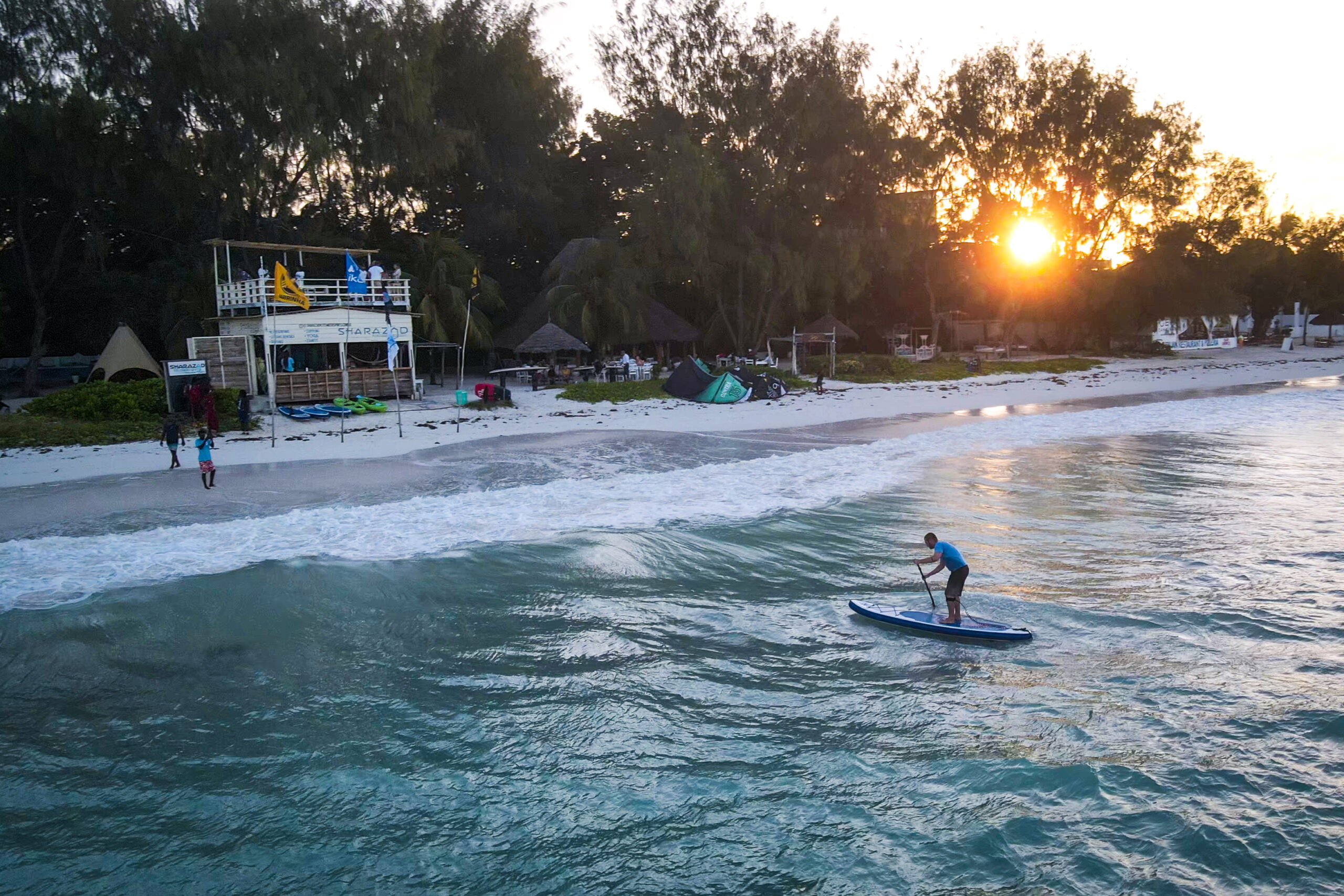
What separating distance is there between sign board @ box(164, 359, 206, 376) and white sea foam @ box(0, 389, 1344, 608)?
1013cm

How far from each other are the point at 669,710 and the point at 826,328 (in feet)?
130

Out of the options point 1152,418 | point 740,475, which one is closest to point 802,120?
point 1152,418

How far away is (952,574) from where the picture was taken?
10.2m

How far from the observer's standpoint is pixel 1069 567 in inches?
482

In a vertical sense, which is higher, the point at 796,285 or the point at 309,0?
the point at 309,0

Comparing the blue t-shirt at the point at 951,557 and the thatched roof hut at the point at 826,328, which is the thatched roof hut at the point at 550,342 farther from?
the blue t-shirt at the point at 951,557

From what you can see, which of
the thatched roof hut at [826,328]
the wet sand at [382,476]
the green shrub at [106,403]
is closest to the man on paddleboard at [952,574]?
the wet sand at [382,476]

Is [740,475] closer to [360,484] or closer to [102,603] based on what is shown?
[360,484]

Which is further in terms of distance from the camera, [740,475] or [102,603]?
[740,475]

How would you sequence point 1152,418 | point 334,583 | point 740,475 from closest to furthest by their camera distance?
point 334,583 → point 740,475 → point 1152,418

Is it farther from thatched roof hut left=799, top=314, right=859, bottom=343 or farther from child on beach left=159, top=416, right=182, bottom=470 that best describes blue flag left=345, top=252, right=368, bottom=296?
thatched roof hut left=799, top=314, right=859, bottom=343

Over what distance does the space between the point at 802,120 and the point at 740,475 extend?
25.5m

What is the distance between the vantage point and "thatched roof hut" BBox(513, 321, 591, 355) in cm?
3459

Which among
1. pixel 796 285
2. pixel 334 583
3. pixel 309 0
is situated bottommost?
pixel 334 583
